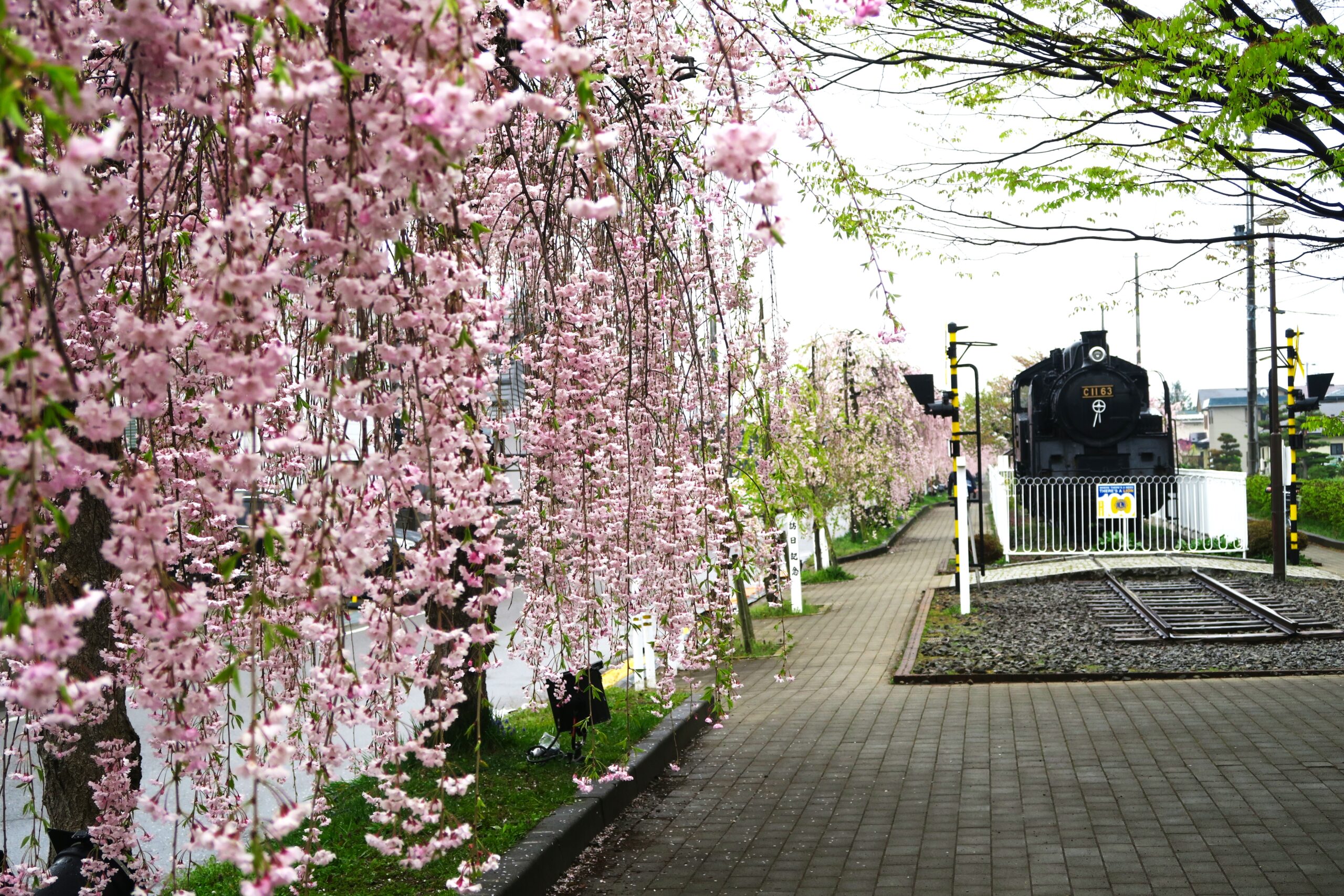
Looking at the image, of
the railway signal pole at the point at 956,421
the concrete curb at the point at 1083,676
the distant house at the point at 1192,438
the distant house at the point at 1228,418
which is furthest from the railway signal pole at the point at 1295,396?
the distant house at the point at 1228,418

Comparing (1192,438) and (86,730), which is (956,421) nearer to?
(86,730)

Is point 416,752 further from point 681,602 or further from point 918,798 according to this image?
point 918,798

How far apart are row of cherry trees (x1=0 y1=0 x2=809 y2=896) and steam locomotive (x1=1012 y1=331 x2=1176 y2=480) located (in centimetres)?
1818

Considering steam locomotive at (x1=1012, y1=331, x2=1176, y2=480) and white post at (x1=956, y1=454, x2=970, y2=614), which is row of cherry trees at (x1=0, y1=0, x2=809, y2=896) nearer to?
white post at (x1=956, y1=454, x2=970, y2=614)

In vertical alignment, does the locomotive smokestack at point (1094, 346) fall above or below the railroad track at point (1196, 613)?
above

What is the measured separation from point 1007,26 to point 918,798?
4.51 metres

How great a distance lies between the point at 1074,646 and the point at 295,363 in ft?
31.9

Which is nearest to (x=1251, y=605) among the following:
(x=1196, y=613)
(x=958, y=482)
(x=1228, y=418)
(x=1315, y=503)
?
(x=1196, y=613)

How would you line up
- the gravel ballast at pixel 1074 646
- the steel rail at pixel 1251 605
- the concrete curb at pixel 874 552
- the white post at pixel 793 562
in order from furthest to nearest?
the concrete curb at pixel 874 552 → the white post at pixel 793 562 → the steel rail at pixel 1251 605 → the gravel ballast at pixel 1074 646

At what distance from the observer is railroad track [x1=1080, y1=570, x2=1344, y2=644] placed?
38.3 ft

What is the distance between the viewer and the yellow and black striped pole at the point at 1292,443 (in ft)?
54.6

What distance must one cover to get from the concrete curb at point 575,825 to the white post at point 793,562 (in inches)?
270

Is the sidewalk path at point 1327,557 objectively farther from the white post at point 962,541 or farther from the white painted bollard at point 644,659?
the white painted bollard at point 644,659

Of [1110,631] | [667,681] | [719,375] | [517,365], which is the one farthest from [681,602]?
[1110,631]
